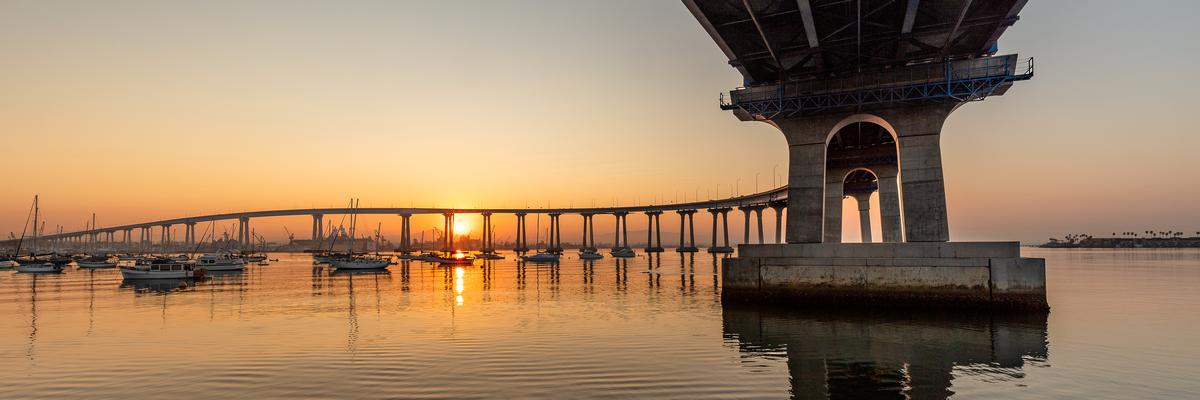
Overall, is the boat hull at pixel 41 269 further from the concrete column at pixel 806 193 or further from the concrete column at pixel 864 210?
the concrete column at pixel 864 210

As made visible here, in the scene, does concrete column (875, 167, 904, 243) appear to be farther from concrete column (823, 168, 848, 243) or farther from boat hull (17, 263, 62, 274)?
boat hull (17, 263, 62, 274)

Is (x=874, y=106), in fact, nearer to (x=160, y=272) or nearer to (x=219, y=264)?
(x=160, y=272)

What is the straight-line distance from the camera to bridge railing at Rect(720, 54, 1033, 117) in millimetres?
34719

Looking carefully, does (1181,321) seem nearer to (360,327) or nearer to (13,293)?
(360,327)

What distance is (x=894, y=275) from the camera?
102 feet

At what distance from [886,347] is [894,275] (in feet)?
32.6

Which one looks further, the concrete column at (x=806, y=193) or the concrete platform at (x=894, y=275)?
the concrete column at (x=806, y=193)

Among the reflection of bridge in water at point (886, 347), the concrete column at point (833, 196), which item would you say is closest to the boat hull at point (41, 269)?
the reflection of bridge in water at point (886, 347)

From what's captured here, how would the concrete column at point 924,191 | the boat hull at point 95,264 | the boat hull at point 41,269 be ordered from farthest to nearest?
the boat hull at point 95,264
the boat hull at point 41,269
the concrete column at point 924,191

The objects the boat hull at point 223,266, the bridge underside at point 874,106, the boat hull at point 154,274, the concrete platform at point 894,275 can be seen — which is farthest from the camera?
the boat hull at point 223,266

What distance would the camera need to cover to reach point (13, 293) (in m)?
51.6

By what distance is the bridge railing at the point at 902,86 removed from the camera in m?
34.7

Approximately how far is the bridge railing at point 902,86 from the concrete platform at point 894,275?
8.87m

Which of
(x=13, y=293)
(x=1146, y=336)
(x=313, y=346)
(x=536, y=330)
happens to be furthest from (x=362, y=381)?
(x=13, y=293)
